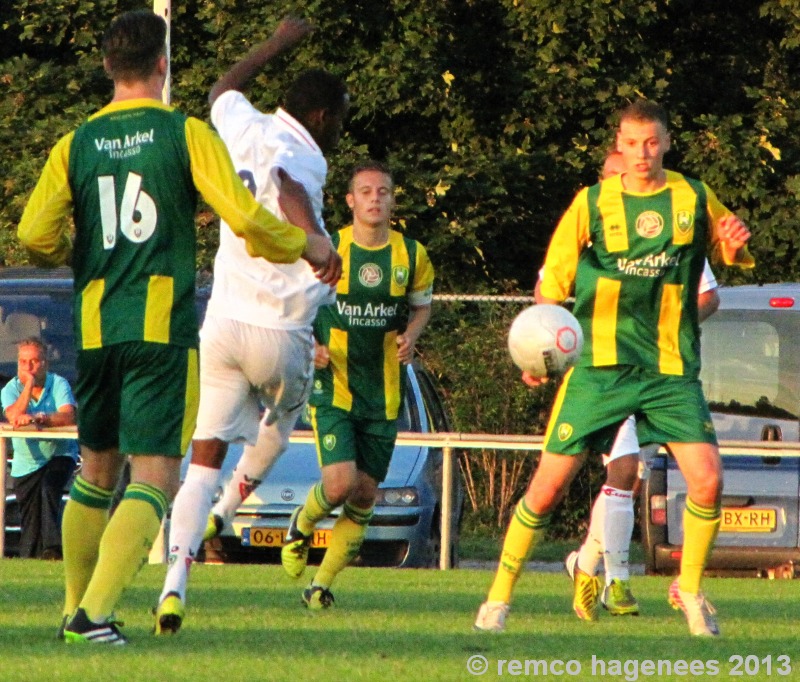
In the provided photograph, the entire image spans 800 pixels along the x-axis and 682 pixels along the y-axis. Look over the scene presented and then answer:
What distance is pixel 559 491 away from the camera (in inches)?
304

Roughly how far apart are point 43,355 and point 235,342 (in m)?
7.10

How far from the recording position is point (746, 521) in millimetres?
13305

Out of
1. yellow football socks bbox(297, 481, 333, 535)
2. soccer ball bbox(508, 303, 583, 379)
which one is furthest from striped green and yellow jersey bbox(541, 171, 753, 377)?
yellow football socks bbox(297, 481, 333, 535)

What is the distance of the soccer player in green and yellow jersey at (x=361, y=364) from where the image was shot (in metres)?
9.13

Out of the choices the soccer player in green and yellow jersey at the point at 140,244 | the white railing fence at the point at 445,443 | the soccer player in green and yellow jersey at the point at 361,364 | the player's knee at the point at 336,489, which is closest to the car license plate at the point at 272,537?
the white railing fence at the point at 445,443

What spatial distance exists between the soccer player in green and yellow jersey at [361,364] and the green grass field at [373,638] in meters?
0.47

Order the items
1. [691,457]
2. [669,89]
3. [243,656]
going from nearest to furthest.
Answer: [243,656] < [691,457] < [669,89]

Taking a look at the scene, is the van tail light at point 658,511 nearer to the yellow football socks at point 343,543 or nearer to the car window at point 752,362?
the car window at point 752,362

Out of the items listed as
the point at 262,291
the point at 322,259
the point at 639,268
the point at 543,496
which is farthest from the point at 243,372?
the point at 639,268

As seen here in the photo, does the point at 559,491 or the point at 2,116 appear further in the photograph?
the point at 2,116

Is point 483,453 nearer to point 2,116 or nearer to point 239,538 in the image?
point 239,538

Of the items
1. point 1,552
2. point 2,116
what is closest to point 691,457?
point 1,552

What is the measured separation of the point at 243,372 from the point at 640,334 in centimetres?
169

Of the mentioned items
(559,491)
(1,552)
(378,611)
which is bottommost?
(1,552)
